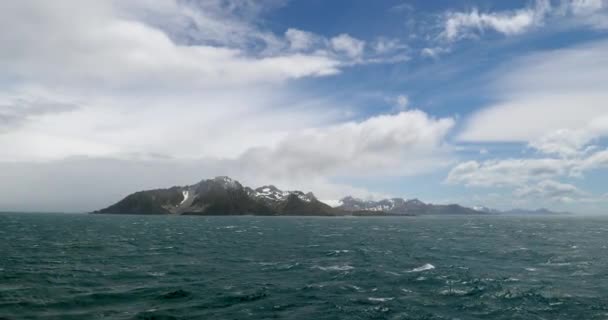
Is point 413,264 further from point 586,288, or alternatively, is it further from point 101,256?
point 101,256

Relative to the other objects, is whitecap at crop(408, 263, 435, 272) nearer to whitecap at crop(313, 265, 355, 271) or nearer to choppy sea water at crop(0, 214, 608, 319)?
choppy sea water at crop(0, 214, 608, 319)

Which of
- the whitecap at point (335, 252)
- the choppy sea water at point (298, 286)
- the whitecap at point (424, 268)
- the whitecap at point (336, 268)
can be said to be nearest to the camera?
the choppy sea water at point (298, 286)

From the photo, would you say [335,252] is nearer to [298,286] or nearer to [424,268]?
[424,268]

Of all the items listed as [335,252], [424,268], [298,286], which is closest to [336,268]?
[424,268]

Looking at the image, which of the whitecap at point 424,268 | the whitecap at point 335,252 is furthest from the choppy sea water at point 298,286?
the whitecap at point 335,252

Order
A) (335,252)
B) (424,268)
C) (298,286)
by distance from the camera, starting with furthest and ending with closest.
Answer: (335,252) < (424,268) < (298,286)

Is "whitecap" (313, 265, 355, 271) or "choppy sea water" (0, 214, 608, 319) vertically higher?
"whitecap" (313, 265, 355, 271)

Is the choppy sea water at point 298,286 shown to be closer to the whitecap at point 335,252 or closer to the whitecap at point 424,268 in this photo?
the whitecap at point 424,268

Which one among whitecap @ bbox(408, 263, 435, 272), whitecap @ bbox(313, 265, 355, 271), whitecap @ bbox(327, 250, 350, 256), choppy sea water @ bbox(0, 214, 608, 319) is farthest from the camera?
whitecap @ bbox(327, 250, 350, 256)

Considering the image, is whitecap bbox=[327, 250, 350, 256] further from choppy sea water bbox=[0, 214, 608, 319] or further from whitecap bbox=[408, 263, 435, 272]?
whitecap bbox=[408, 263, 435, 272]

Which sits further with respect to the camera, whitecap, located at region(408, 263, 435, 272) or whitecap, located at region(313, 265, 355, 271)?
whitecap, located at region(313, 265, 355, 271)

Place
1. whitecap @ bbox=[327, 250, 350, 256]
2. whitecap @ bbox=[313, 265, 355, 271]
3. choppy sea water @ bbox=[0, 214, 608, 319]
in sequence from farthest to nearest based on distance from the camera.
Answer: whitecap @ bbox=[327, 250, 350, 256], whitecap @ bbox=[313, 265, 355, 271], choppy sea water @ bbox=[0, 214, 608, 319]

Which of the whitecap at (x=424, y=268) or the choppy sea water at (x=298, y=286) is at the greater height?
the whitecap at (x=424, y=268)

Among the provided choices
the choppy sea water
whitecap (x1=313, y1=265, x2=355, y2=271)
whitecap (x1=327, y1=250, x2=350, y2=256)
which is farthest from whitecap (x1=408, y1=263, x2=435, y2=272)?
whitecap (x1=327, y1=250, x2=350, y2=256)
